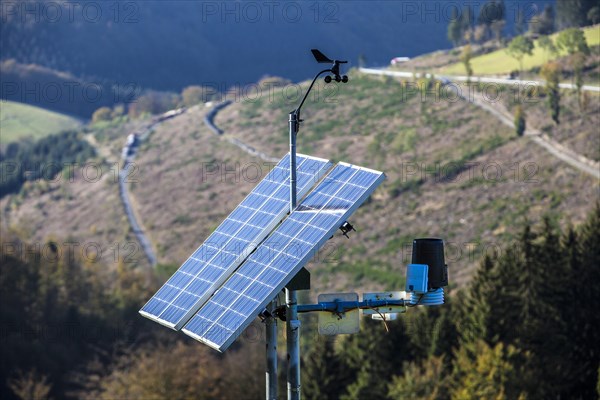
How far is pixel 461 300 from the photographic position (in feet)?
204

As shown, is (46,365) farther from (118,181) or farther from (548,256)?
(118,181)

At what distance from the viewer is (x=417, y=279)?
59.2 feet

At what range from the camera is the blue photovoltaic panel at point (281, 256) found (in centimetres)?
1723

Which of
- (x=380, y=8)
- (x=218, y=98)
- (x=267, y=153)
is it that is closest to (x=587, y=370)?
(x=267, y=153)

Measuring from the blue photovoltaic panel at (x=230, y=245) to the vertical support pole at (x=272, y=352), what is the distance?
1686mm

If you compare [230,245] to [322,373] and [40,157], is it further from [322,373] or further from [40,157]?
[40,157]

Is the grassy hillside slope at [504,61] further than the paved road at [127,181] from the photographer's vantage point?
Yes

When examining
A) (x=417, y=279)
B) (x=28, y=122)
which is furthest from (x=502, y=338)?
(x=28, y=122)

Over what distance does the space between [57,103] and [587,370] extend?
448 ft

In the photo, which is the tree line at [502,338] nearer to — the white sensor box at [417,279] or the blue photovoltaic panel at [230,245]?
the blue photovoltaic panel at [230,245]

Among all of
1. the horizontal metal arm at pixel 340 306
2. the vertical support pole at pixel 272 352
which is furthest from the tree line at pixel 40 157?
the horizontal metal arm at pixel 340 306

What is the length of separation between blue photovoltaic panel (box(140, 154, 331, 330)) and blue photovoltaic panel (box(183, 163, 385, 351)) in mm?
272

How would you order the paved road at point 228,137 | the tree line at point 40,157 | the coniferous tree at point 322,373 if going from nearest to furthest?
the coniferous tree at point 322,373
the paved road at point 228,137
the tree line at point 40,157

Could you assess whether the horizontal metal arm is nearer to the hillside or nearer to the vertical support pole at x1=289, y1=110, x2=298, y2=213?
the vertical support pole at x1=289, y1=110, x2=298, y2=213
